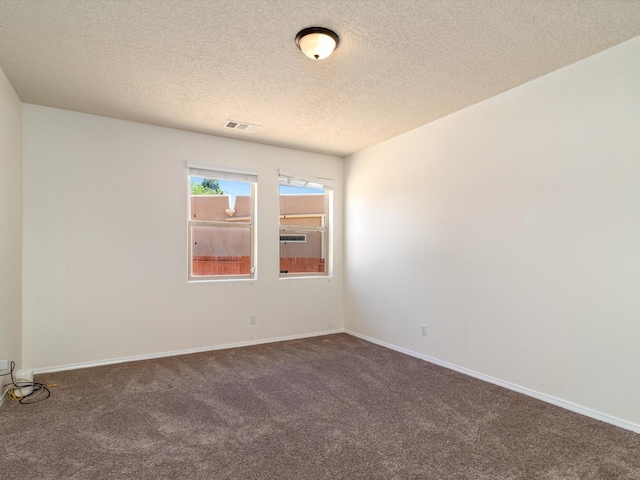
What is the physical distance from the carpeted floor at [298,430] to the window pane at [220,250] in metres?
1.41

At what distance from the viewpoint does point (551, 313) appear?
2998mm

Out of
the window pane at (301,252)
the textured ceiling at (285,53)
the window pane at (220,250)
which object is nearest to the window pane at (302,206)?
the window pane at (301,252)

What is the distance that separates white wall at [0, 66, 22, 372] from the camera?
2.98m

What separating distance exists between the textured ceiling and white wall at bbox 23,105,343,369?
1.32 ft

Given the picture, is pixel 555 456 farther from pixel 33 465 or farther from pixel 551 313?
pixel 33 465

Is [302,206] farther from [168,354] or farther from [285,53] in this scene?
[285,53]

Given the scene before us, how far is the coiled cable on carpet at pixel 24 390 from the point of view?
2.98 metres

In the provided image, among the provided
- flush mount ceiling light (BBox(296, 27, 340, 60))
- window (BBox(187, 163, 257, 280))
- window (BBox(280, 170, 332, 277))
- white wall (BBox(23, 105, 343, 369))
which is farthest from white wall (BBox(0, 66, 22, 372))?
window (BBox(280, 170, 332, 277))

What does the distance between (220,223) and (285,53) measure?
261cm

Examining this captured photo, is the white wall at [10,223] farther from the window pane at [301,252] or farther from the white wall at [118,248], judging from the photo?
the window pane at [301,252]

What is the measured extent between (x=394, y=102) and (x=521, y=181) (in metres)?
1.40

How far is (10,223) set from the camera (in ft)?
10.5

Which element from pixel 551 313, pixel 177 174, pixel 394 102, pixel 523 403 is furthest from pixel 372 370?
pixel 177 174

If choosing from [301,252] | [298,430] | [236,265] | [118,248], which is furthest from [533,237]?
[118,248]
